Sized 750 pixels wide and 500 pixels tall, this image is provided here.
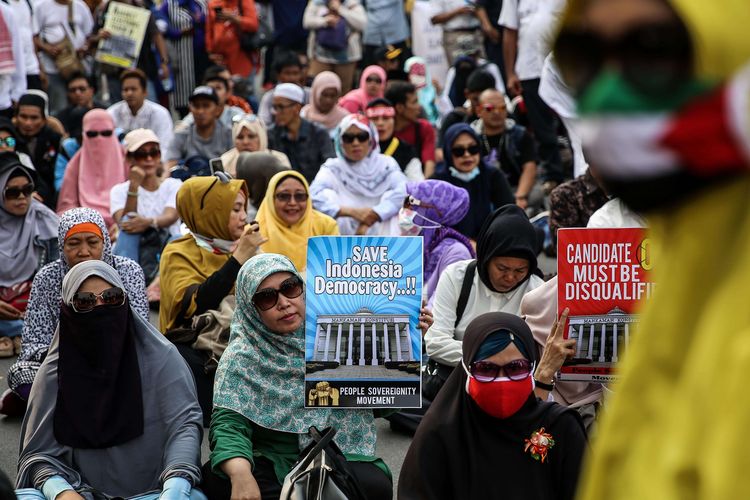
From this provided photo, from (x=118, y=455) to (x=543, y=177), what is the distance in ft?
21.9

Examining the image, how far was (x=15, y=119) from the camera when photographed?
424 inches

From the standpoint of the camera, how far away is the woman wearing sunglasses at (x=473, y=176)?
868 cm

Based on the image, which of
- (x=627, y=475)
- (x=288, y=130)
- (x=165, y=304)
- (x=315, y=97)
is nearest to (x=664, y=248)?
(x=627, y=475)

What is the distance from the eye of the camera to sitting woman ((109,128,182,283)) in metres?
8.72

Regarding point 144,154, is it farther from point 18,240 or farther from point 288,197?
point 288,197

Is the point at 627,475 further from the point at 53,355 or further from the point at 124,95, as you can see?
the point at 124,95

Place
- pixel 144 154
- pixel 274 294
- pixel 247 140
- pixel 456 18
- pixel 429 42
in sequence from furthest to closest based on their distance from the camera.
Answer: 1. pixel 429 42
2. pixel 456 18
3. pixel 247 140
4. pixel 144 154
5. pixel 274 294

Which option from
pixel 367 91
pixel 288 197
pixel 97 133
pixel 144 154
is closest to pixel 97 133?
pixel 97 133

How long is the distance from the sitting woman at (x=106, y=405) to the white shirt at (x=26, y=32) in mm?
7304

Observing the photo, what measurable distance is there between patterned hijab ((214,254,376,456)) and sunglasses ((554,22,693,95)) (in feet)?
11.9

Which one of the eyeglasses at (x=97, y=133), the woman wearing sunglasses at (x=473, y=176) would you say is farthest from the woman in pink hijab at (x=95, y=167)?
the woman wearing sunglasses at (x=473, y=176)

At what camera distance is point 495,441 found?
12.9 feet

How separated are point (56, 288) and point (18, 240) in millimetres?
1804

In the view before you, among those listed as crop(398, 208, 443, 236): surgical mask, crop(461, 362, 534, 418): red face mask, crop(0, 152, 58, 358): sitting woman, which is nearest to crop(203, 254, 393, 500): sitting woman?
crop(461, 362, 534, 418): red face mask
